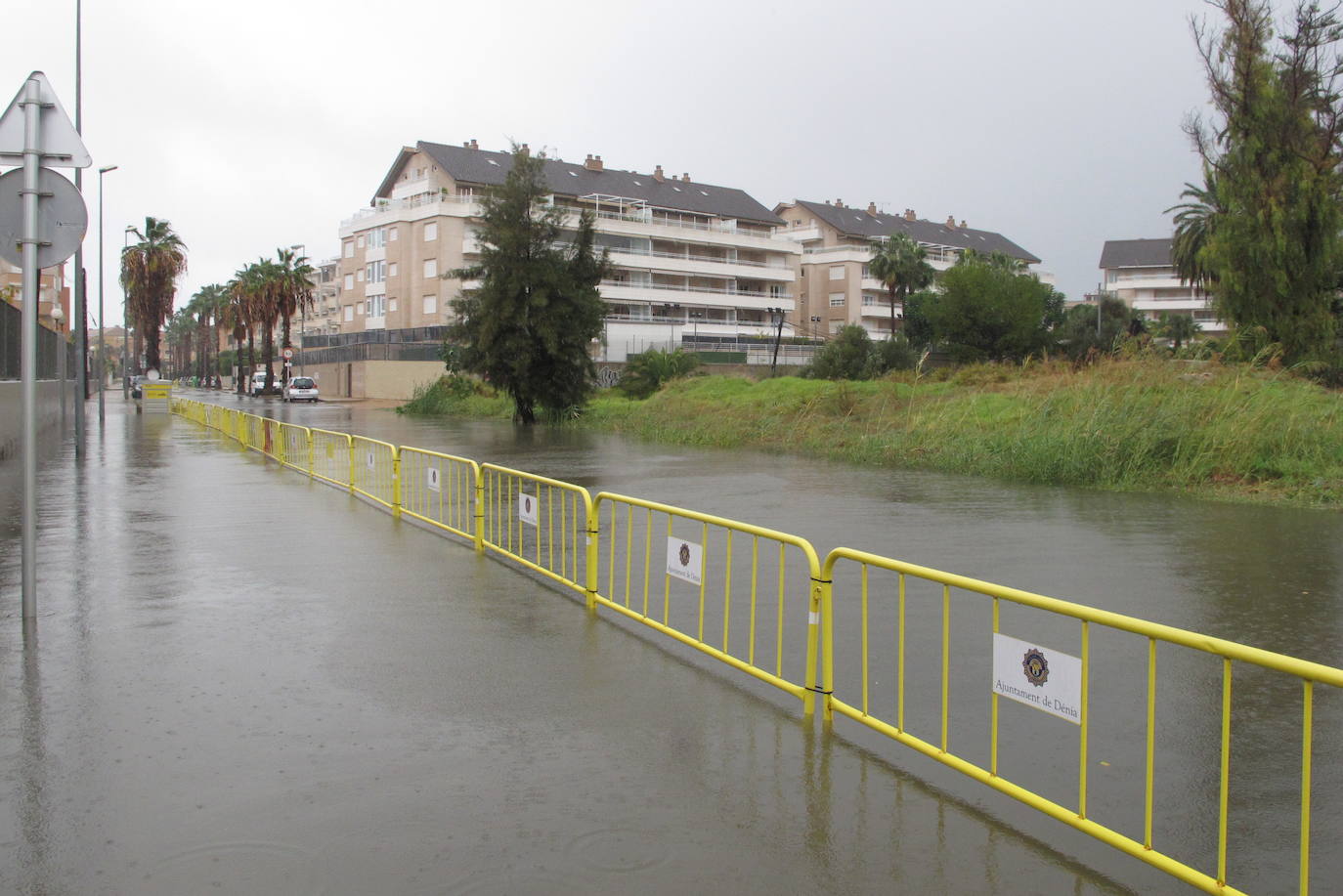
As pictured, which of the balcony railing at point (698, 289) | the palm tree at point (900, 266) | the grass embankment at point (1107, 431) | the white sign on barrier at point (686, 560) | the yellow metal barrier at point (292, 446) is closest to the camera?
the white sign on barrier at point (686, 560)

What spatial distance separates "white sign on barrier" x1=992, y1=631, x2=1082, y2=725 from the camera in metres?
4.21

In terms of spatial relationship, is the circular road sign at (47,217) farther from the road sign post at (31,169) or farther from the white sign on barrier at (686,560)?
the white sign on barrier at (686,560)

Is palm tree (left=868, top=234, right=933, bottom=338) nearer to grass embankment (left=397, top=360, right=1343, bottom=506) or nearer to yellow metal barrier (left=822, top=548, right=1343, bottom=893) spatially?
grass embankment (left=397, top=360, right=1343, bottom=506)

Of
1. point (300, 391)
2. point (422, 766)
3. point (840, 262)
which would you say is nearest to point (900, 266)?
point (840, 262)

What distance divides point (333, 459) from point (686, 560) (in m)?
13.9

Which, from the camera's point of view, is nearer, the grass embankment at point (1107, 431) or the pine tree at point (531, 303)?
the grass embankment at point (1107, 431)

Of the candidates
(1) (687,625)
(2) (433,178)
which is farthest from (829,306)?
(1) (687,625)

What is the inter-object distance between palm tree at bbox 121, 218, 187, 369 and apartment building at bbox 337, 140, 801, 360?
1419cm

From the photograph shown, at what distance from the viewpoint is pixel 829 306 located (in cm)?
10006

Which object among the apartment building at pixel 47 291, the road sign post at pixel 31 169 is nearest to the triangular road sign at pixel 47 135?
the road sign post at pixel 31 169

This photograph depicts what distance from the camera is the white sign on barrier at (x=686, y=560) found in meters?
6.89

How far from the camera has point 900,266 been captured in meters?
89.6

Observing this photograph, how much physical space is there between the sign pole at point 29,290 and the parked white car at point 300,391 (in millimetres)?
62157

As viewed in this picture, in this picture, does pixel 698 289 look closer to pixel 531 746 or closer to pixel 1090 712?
pixel 1090 712
